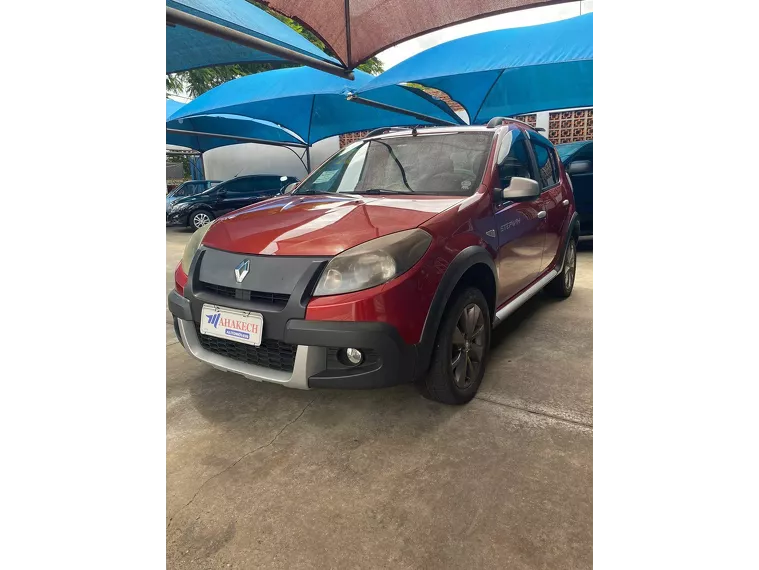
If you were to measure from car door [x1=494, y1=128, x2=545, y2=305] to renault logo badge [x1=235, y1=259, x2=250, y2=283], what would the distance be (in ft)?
4.52

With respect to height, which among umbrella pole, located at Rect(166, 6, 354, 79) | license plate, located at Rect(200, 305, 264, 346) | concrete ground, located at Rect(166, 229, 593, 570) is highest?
umbrella pole, located at Rect(166, 6, 354, 79)

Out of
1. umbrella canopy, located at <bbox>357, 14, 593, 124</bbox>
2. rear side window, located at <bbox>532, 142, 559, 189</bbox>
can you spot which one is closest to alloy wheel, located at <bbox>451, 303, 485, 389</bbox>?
rear side window, located at <bbox>532, 142, 559, 189</bbox>

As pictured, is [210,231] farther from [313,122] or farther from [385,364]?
[313,122]

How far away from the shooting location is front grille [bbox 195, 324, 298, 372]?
1977 millimetres

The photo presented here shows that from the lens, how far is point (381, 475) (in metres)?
1.83

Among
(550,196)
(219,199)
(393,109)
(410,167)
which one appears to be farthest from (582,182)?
(219,199)

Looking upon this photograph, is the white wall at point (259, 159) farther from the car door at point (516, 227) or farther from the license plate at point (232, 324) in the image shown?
the license plate at point (232, 324)

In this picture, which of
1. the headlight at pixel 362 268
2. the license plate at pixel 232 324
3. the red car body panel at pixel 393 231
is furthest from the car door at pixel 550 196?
the license plate at pixel 232 324

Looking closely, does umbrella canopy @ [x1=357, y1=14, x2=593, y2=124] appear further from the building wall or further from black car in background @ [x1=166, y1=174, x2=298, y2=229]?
black car in background @ [x1=166, y1=174, x2=298, y2=229]

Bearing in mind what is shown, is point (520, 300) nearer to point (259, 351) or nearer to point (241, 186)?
point (259, 351)

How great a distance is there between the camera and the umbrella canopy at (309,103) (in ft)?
30.6
